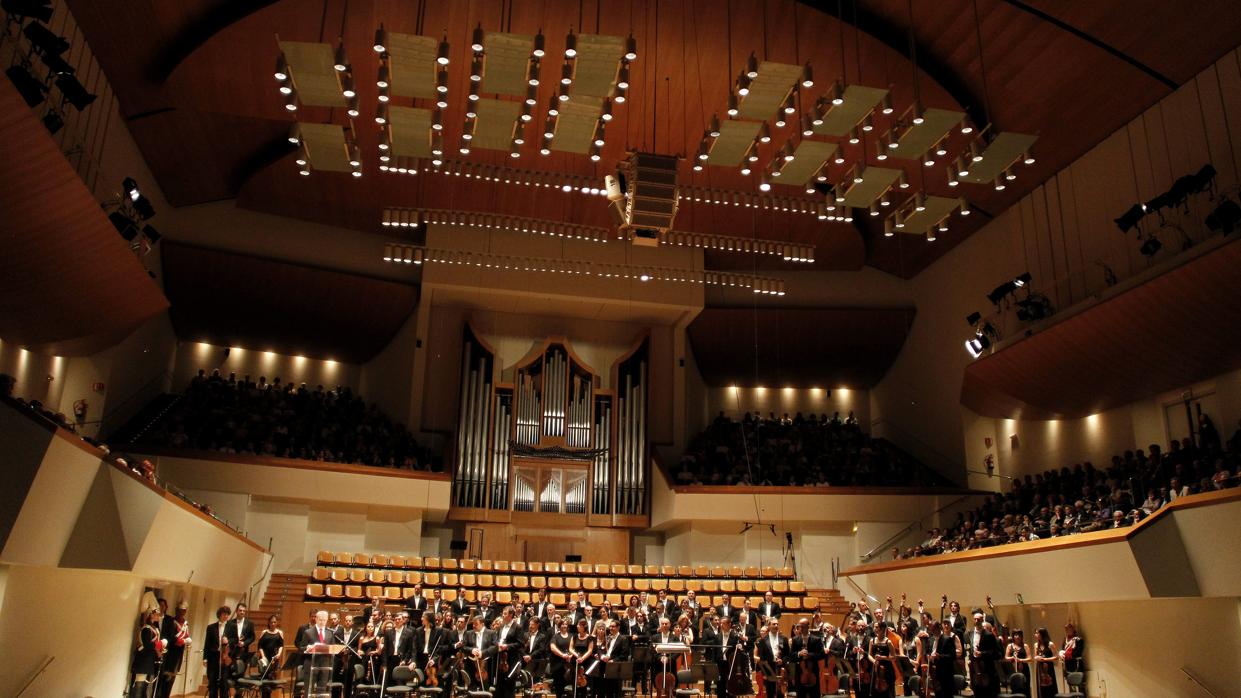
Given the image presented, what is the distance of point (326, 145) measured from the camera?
12.8 m

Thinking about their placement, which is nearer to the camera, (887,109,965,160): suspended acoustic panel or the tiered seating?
(887,109,965,160): suspended acoustic panel

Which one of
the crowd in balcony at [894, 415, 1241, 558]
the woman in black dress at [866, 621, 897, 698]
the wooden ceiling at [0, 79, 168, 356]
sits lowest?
the woman in black dress at [866, 621, 897, 698]

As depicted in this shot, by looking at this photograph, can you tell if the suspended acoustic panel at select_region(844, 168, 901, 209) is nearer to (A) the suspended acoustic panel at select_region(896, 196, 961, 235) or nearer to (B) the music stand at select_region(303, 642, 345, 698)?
(A) the suspended acoustic panel at select_region(896, 196, 961, 235)

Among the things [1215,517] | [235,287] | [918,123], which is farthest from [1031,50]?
[235,287]

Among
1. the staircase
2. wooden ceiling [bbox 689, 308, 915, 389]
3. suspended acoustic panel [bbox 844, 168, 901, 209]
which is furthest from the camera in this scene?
wooden ceiling [bbox 689, 308, 915, 389]

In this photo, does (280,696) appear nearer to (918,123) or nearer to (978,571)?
(978,571)

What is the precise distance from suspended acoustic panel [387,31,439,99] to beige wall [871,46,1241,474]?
36.1 feet

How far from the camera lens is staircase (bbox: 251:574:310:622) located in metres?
16.1

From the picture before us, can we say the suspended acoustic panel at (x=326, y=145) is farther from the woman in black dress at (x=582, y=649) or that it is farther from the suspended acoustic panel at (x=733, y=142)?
the woman in black dress at (x=582, y=649)

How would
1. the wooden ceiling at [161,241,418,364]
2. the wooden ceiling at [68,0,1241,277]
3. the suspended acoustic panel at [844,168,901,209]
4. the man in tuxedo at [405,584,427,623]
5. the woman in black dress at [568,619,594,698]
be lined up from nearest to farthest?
1. the woman in black dress at [568,619,594,698]
2. the wooden ceiling at [68,0,1241,277]
3. the suspended acoustic panel at [844,168,901,209]
4. the man in tuxedo at [405,584,427,623]
5. the wooden ceiling at [161,241,418,364]

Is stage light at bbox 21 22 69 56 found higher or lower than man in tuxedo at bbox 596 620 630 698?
higher

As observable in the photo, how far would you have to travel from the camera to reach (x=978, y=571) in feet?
46.2

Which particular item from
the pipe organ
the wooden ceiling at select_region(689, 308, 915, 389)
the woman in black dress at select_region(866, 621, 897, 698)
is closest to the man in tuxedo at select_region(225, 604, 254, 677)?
the woman in black dress at select_region(866, 621, 897, 698)

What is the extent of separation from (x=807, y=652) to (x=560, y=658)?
10.1ft
